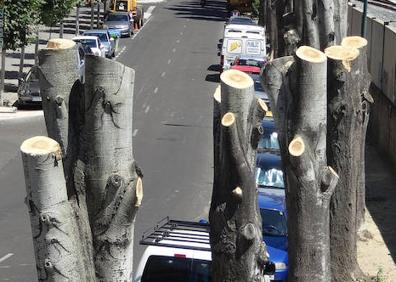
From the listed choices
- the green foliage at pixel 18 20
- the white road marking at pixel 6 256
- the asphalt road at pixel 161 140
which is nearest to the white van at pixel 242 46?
the asphalt road at pixel 161 140

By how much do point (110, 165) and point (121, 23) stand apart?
47.1 meters

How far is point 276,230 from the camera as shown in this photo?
14.9 m

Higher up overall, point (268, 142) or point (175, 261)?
point (175, 261)

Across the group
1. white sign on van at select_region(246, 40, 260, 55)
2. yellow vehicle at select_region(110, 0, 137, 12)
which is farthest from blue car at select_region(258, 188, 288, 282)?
yellow vehicle at select_region(110, 0, 137, 12)

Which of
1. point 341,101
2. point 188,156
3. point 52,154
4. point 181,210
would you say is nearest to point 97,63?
point 52,154

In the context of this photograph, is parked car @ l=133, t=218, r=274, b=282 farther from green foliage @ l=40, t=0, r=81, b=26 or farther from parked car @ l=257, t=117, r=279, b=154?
green foliage @ l=40, t=0, r=81, b=26

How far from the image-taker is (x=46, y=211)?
236 inches

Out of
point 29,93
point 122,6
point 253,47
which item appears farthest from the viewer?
point 122,6

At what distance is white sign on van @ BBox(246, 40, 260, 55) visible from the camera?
38.9 meters

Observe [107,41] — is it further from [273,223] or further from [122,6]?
[273,223]

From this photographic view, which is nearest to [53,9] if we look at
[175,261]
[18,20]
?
[18,20]

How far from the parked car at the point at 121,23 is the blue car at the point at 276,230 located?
3688 cm

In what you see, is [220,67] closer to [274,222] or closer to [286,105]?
[274,222]

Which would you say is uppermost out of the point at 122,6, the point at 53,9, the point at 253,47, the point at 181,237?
the point at 181,237
